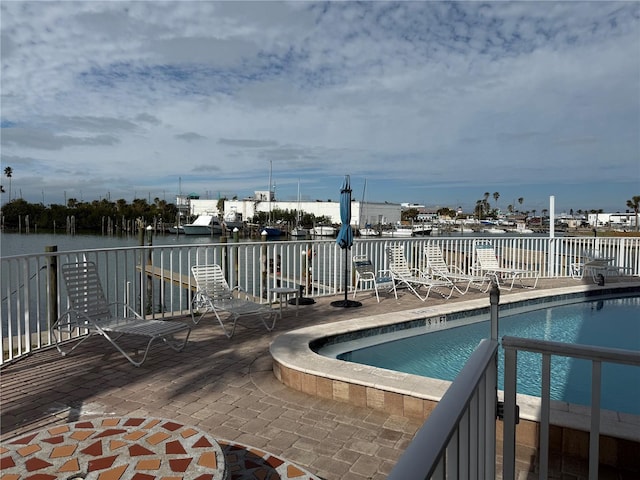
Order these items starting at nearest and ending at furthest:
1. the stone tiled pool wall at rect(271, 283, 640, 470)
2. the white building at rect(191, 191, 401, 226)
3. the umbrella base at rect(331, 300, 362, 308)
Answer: the stone tiled pool wall at rect(271, 283, 640, 470), the umbrella base at rect(331, 300, 362, 308), the white building at rect(191, 191, 401, 226)

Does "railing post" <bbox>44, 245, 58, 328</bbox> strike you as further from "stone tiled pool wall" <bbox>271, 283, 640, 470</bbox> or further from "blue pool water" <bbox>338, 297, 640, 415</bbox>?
"blue pool water" <bbox>338, 297, 640, 415</bbox>

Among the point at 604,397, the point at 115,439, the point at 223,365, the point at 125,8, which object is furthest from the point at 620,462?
the point at 125,8

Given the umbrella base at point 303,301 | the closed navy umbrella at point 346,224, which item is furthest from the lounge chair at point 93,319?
the closed navy umbrella at point 346,224

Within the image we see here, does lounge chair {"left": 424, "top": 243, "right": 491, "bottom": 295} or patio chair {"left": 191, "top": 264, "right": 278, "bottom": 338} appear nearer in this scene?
patio chair {"left": 191, "top": 264, "right": 278, "bottom": 338}

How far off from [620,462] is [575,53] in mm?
9145

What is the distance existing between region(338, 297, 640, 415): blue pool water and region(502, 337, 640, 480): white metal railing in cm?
52

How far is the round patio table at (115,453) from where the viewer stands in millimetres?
1900

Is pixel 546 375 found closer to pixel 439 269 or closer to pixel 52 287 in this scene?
pixel 52 287

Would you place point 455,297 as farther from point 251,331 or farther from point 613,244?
point 613,244

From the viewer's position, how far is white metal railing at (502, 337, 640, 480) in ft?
5.41

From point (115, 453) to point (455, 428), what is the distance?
1725 millimetres

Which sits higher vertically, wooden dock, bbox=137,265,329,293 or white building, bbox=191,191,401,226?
white building, bbox=191,191,401,226

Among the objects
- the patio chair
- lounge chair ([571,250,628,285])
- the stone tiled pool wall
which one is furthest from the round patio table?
lounge chair ([571,250,628,285])

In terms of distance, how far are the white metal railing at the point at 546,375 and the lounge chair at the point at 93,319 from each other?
11.8ft
